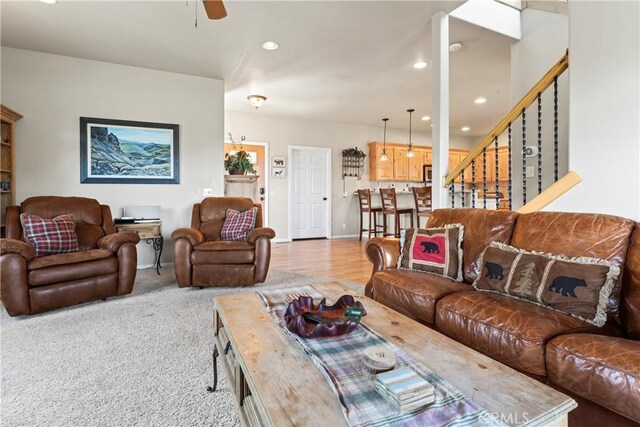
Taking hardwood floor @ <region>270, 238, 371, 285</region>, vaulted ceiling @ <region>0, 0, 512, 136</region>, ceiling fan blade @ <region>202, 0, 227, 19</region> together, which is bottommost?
hardwood floor @ <region>270, 238, 371, 285</region>

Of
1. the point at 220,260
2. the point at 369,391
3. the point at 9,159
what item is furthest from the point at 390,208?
the point at 369,391

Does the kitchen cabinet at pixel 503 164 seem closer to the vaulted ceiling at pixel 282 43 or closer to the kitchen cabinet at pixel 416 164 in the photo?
the kitchen cabinet at pixel 416 164

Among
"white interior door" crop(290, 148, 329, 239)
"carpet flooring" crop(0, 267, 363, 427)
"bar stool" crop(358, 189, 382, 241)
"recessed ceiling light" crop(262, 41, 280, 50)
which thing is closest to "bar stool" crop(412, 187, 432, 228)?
"bar stool" crop(358, 189, 382, 241)

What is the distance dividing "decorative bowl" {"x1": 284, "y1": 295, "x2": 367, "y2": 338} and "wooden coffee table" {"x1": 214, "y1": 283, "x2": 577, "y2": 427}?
7 cm

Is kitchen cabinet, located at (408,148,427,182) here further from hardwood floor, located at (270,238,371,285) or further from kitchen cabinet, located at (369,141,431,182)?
hardwood floor, located at (270,238,371,285)

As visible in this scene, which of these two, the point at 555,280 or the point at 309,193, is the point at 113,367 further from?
the point at 309,193

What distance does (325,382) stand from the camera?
0.94m

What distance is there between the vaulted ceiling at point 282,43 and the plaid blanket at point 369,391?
9.47 feet

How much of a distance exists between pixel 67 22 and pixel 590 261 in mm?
4524

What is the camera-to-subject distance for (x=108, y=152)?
13.7 ft

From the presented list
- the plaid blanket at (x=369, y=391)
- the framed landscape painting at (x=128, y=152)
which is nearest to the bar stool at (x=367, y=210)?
the framed landscape painting at (x=128, y=152)

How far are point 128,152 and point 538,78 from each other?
4.89 metres

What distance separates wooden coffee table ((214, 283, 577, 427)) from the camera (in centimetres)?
81

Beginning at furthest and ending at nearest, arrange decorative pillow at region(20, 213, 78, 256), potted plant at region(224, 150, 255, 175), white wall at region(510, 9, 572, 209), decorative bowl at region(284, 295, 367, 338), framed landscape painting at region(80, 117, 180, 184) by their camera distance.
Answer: potted plant at region(224, 150, 255, 175)
framed landscape painting at region(80, 117, 180, 184)
white wall at region(510, 9, 572, 209)
decorative pillow at region(20, 213, 78, 256)
decorative bowl at region(284, 295, 367, 338)
